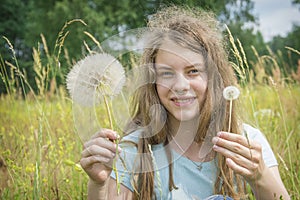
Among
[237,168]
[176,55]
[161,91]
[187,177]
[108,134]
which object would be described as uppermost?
[176,55]

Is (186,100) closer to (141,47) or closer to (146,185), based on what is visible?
(141,47)

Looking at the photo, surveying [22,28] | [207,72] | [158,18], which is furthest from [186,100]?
[22,28]

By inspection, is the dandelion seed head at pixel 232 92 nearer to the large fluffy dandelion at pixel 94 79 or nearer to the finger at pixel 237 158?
the finger at pixel 237 158

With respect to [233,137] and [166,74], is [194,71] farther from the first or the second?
[233,137]

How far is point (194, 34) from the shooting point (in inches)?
47.0

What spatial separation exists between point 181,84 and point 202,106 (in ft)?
0.54

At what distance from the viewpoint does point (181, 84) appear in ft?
3.59

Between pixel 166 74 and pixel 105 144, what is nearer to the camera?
pixel 105 144

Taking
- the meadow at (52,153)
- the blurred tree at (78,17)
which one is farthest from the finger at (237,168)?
the blurred tree at (78,17)

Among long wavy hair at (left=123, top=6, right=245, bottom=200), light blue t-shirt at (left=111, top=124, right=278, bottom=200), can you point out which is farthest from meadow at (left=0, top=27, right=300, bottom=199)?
light blue t-shirt at (left=111, top=124, right=278, bottom=200)

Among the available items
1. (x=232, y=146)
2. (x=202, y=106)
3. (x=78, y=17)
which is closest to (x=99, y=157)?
(x=232, y=146)

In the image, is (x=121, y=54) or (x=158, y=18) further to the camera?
(x=158, y=18)

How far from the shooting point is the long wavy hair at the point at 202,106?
114 cm

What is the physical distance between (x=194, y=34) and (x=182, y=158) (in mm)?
468
